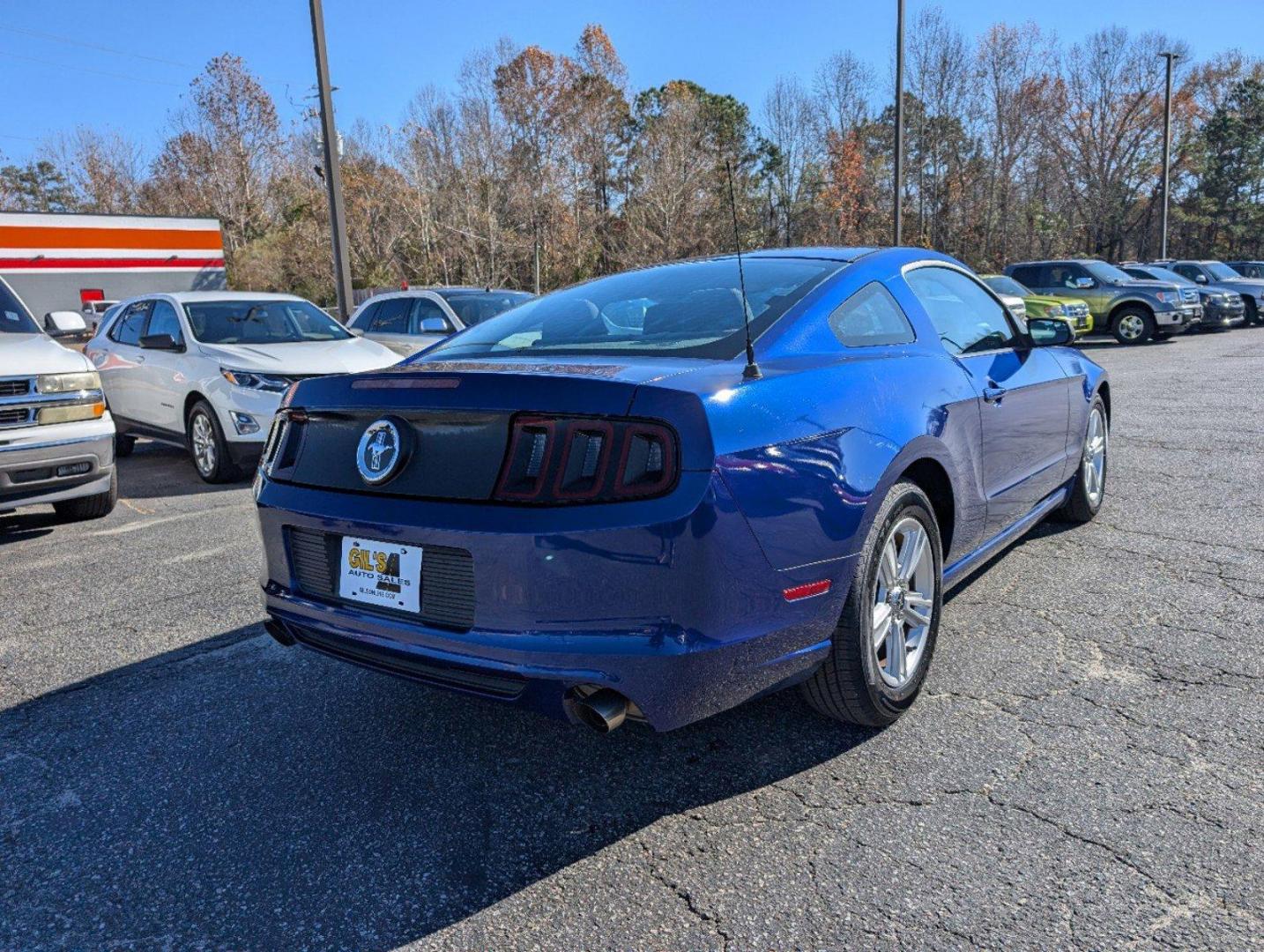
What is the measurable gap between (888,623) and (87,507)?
5.56 metres

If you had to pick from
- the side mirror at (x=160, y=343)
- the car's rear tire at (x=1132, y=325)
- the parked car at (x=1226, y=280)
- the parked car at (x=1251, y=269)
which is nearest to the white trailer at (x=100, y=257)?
the side mirror at (x=160, y=343)

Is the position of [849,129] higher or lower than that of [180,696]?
higher

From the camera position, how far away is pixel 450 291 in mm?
10992

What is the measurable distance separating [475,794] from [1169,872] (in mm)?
1716

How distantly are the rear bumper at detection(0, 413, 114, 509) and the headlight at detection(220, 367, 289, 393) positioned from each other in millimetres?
1559

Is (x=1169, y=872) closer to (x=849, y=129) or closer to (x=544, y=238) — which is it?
(x=544, y=238)

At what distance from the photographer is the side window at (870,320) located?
3053 mm

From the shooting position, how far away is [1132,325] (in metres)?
19.9

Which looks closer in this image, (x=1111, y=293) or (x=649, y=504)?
(x=649, y=504)

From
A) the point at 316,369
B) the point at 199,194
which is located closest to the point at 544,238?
the point at 199,194

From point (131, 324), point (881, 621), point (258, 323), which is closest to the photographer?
point (881, 621)

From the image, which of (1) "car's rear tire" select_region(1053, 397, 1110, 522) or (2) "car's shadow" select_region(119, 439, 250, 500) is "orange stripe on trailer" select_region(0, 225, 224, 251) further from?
(1) "car's rear tire" select_region(1053, 397, 1110, 522)

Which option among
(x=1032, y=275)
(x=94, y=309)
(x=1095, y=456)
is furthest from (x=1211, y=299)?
(x=94, y=309)

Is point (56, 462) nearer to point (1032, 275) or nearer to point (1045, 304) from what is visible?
point (1045, 304)
